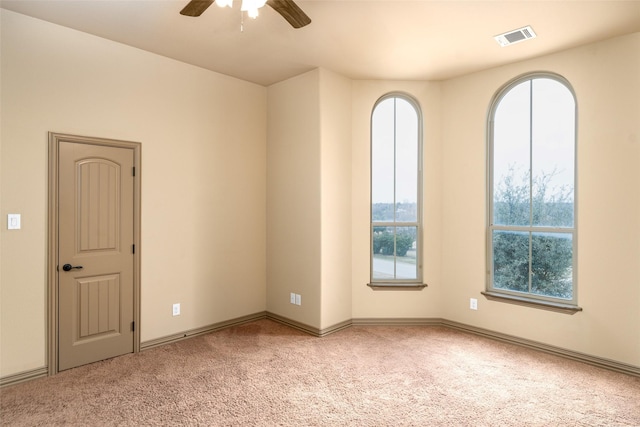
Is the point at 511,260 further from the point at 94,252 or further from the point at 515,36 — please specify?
the point at 94,252

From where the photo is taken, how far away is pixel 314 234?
4.26 metres

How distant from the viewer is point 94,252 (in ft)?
11.3

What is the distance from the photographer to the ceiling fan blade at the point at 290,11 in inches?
89.0

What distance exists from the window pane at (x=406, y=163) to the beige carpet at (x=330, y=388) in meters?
1.57

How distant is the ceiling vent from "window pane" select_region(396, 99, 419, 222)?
4.34 feet

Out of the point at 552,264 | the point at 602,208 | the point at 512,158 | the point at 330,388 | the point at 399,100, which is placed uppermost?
the point at 399,100

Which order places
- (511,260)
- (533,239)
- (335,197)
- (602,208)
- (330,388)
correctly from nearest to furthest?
(330,388), (602,208), (533,239), (511,260), (335,197)

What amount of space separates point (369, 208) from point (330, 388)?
7.37ft

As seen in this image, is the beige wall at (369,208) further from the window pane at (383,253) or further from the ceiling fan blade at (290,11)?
the ceiling fan blade at (290,11)

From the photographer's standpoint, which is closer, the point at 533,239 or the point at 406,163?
the point at 533,239

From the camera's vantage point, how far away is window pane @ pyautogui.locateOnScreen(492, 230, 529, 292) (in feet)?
13.0

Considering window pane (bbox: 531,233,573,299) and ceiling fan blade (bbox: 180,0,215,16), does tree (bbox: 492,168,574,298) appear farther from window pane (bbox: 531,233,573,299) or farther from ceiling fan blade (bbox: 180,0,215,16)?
ceiling fan blade (bbox: 180,0,215,16)

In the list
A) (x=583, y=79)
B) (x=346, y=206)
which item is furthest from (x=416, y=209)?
(x=583, y=79)

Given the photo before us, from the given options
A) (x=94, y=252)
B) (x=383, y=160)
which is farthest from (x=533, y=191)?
(x=94, y=252)
